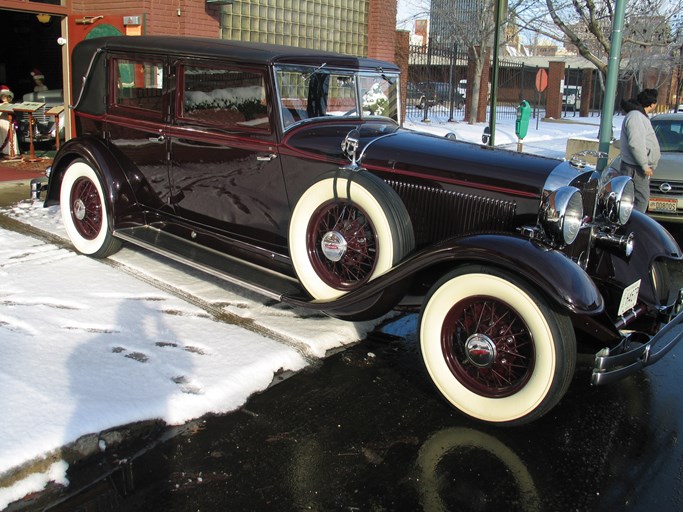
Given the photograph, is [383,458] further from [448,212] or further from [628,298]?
[628,298]

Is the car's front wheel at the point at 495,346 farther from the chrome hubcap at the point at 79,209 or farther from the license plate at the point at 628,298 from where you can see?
the chrome hubcap at the point at 79,209

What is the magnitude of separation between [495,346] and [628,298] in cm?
91

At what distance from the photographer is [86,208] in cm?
538

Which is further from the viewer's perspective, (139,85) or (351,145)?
(139,85)

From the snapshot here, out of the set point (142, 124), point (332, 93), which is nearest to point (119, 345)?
point (142, 124)

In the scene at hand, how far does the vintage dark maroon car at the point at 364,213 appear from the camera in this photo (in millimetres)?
3043

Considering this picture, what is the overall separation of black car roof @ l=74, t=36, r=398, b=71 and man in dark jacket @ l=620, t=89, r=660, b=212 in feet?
10.3

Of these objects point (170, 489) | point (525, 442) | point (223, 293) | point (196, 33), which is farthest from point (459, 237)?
point (196, 33)

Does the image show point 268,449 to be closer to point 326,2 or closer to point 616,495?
point 616,495

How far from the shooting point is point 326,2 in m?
11.7

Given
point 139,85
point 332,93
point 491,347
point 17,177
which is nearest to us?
point 491,347

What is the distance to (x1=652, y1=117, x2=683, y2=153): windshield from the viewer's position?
865 cm

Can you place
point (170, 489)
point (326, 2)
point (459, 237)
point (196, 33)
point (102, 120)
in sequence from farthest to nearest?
1. point (326, 2)
2. point (196, 33)
3. point (102, 120)
4. point (459, 237)
5. point (170, 489)

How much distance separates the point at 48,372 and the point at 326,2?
32.8 feet
